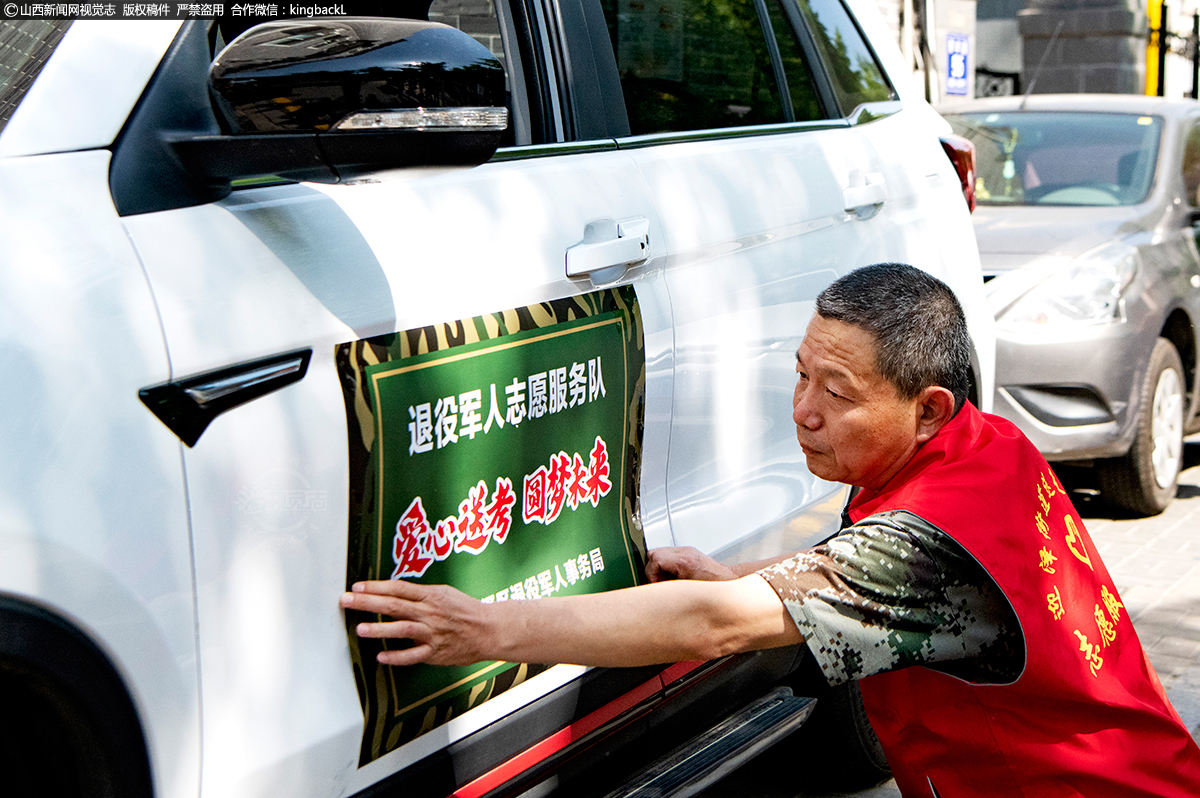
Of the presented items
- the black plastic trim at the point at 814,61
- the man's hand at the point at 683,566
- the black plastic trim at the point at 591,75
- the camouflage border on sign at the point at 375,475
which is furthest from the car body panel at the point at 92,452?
the black plastic trim at the point at 814,61

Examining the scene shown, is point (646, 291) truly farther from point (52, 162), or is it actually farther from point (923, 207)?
point (923, 207)

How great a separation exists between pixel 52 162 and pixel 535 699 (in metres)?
0.99

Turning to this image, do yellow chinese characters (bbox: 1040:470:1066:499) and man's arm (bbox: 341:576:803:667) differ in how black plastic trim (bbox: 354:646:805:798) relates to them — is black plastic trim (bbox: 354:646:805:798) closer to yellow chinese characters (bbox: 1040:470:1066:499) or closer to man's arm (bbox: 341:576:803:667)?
man's arm (bbox: 341:576:803:667)

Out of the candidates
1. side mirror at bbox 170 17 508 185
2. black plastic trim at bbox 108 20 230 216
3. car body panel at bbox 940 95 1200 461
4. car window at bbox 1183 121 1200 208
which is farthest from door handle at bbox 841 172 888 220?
car window at bbox 1183 121 1200 208

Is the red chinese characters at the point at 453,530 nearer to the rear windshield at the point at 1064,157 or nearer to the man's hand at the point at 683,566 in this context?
the man's hand at the point at 683,566

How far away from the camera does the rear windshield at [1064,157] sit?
20.5ft

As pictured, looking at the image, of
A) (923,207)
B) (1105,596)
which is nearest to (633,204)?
(1105,596)

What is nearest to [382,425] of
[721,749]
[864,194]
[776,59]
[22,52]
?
[22,52]

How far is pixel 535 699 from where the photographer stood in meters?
1.88

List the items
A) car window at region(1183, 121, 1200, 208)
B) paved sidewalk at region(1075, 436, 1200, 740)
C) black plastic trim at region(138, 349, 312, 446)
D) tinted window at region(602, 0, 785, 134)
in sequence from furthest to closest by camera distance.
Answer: car window at region(1183, 121, 1200, 208) < paved sidewalk at region(1075, 436, 1200, 740) < tinted window at region(602, 0, 785, 134) < black plastic trim at region(138, 349, 312, 446)

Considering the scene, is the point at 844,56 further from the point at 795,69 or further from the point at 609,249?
the point at 609,249

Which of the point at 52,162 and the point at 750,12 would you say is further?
the point at 750,12

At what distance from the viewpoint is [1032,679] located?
5.44 ft

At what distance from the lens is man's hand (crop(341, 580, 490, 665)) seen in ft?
5.13
